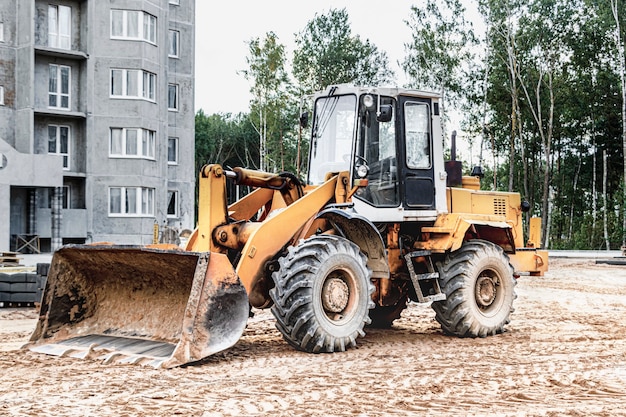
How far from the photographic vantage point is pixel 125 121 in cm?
3669

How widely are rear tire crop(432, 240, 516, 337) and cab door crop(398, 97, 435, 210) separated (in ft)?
2.80

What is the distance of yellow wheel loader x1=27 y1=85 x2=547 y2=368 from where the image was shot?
345 inches

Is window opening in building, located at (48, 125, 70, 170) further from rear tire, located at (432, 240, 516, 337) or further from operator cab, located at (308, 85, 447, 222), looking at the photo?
rear tire, located at (432, 240, 516, 337)

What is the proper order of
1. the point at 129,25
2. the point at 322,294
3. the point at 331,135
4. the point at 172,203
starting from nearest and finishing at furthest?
the point at 322,294 < the point at 331,135 < the point at 129,25 < the point at 172,203

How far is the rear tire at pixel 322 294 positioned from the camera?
8.77 metres

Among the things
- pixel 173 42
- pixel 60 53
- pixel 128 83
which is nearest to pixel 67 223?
pixel 128 83

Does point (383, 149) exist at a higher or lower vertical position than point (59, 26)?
lower

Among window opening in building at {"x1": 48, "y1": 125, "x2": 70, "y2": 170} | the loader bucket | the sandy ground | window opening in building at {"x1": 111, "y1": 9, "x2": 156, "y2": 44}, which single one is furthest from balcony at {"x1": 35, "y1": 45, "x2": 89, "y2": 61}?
the loader bucket

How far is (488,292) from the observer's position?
11.4m

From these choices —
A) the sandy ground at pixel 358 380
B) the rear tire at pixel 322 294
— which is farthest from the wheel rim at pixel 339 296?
the sandy ground at pixel 358 380

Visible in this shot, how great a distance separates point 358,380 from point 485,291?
4.21 metres

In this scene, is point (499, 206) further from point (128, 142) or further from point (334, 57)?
point (334, 57)

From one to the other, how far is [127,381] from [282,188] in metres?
3.75

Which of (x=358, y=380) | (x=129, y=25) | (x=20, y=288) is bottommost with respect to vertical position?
(x=358, y=380)
